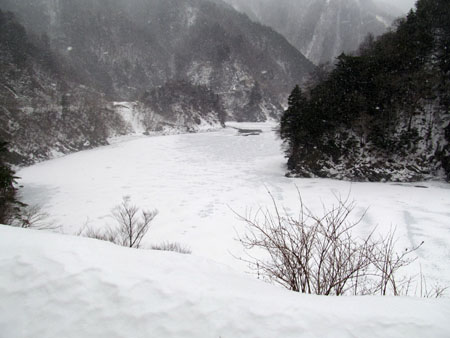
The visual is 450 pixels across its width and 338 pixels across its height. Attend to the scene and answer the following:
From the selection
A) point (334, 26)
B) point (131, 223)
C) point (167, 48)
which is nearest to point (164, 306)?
point (131, 223)

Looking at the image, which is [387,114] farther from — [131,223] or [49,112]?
[49,112]

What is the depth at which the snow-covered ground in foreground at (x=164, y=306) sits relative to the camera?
2.37 m

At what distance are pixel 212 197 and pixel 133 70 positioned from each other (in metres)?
115

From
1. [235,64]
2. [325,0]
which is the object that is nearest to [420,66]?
[235,64]

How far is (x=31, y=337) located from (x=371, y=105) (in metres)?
29.0

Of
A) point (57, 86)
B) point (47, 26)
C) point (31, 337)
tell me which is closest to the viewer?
point (31, 337)

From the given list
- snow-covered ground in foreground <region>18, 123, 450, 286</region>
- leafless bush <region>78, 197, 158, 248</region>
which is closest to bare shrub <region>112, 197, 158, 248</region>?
leafless bush <region>78, 197, 158, 248</region>

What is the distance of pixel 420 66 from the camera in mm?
23234

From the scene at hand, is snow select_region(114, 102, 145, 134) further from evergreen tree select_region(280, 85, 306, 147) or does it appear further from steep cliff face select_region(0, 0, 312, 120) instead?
evergreen tree select_region(280, 85, 306, 147)

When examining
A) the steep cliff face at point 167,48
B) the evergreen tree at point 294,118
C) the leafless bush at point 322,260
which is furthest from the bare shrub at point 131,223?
the steep cliff face at point 167,48

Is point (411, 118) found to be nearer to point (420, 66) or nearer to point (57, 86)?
point (420, 66)

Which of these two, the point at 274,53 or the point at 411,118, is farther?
the point at 274,53

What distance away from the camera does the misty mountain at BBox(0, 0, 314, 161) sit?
41.7m

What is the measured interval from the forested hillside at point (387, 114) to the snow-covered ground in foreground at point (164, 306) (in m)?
23.0
